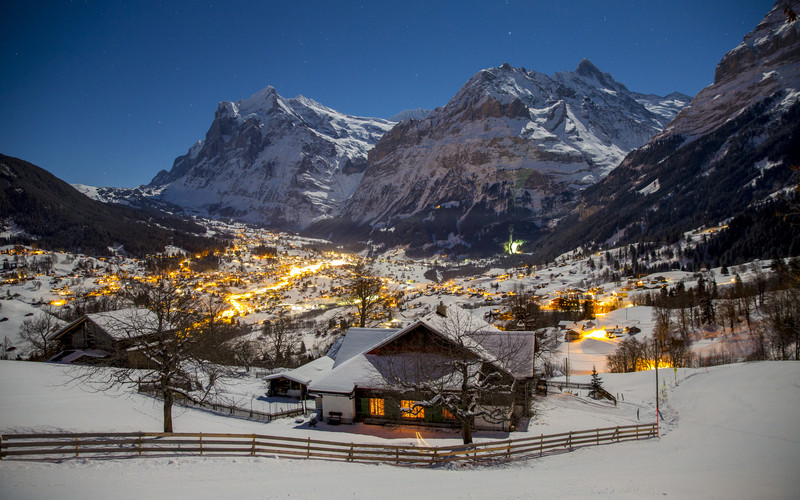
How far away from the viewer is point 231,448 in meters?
16.6

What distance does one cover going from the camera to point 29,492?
11508mm

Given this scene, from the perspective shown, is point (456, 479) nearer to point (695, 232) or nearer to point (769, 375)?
point (769, 375)

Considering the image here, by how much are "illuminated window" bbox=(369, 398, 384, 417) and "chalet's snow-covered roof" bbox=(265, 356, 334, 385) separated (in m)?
7.52

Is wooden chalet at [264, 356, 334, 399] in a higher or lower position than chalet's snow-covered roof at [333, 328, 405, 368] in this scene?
lower

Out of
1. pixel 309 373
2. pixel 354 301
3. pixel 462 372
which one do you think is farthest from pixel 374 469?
pixel 354 301

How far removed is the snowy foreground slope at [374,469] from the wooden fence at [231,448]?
567 millimetres

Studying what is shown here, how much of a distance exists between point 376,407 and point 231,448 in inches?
424

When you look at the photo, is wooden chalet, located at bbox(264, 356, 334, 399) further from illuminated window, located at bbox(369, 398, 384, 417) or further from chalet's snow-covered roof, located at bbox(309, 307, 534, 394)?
illuminated window, located at bbox(369, 398, 384, 417)

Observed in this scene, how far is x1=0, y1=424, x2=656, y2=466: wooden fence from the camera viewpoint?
14.2 meters

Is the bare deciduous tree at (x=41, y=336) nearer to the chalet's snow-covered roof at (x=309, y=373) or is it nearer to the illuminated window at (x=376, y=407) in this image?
the chalet's snow-covered roof at (x=309, y=373)

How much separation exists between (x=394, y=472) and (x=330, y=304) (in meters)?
132

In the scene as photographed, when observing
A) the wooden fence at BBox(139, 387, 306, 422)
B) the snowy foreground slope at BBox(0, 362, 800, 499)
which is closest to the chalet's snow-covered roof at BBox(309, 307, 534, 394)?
the snowy foreground slope at BBox(0, 362, 800, 499)

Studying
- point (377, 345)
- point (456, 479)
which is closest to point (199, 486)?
point (456, 479)

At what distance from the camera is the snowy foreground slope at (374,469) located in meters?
13.1
